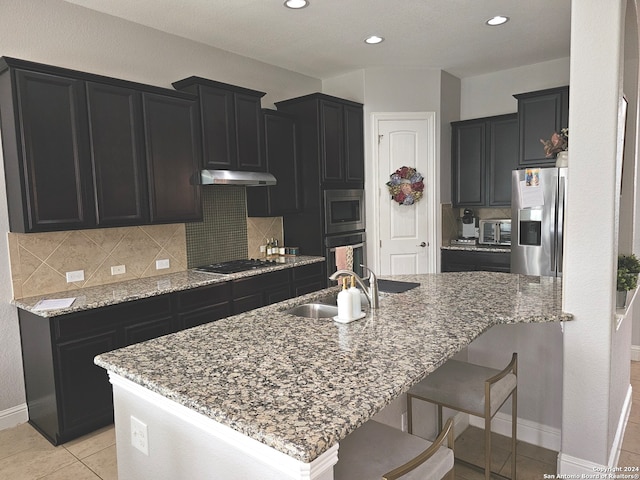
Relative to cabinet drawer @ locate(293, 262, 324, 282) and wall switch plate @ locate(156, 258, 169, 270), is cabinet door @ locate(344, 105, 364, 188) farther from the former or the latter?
wall switch plate @ locate(156, 258, 169, 270)

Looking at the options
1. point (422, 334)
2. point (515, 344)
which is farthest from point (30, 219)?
point (515, 344)

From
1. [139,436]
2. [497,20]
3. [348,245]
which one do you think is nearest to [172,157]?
[348,245]

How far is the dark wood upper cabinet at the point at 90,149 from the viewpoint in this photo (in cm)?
276

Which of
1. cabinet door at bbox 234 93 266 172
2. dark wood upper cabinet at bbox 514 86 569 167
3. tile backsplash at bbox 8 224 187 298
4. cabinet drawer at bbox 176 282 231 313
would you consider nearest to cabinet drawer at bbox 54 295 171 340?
cabinet drawer at bbox 176 282 231 313

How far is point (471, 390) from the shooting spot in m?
1.97

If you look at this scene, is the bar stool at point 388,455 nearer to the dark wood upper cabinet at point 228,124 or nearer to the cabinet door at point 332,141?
the dark wood upper cabinet at point 228,124

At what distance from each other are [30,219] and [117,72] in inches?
56.9

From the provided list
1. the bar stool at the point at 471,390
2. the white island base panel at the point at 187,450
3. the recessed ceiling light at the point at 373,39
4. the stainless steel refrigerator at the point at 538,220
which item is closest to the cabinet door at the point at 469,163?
the stainless steel refrigerator at the point at 538,220

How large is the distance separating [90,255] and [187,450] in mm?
2428

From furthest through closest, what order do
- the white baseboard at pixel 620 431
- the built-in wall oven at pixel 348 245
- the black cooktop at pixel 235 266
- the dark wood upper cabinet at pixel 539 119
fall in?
the built-in wall oven at pixel 348 245
the dark wood upper cabinet at pixel 539 119
the black cooktop at pixel 235 266
the white baseboard at pixel 620 431

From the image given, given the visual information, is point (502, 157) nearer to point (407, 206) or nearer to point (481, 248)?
point (481, 248)

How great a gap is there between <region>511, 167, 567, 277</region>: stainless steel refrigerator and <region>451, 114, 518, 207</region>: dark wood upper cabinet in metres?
0.69

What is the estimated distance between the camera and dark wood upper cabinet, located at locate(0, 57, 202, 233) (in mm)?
2758

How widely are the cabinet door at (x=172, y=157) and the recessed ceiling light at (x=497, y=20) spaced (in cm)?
262
